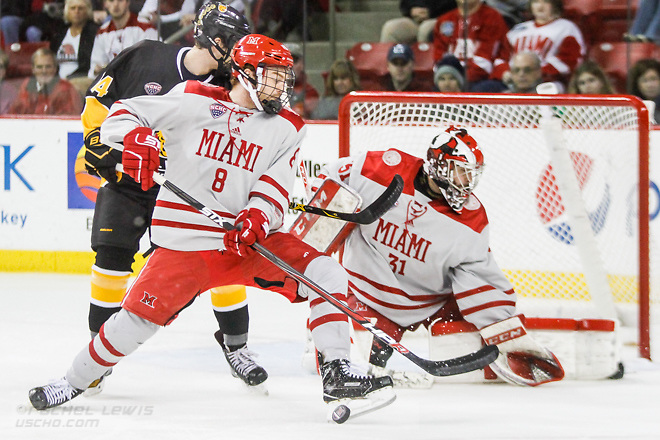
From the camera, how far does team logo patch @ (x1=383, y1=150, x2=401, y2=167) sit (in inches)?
121

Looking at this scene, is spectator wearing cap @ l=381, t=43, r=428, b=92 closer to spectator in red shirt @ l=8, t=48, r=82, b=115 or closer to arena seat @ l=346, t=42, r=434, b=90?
arena seat @ l=346, t=42, r=434, b=90

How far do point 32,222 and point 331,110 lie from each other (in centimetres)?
159

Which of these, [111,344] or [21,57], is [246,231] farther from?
[21,57]

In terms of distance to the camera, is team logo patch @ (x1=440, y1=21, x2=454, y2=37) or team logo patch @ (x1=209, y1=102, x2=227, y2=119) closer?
team logo patch @ (x1=209, y1=102, x2=227, y2=119)

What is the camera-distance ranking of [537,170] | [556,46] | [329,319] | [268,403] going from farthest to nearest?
1. [556,46]
2. [537,170]
3. [268,403]
4. [329,319]

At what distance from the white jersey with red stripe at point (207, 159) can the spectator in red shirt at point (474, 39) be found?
249cm

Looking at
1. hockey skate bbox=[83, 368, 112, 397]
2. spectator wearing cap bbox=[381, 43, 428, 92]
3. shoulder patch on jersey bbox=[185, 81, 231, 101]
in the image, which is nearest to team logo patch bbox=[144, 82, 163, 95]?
shoulder patch on jersey bbox=[185, 81, 231, 101]

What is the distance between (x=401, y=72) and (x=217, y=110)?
250cm

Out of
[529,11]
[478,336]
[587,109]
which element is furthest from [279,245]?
[529,11]

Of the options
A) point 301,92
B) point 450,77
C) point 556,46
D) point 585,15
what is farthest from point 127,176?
point 585,15

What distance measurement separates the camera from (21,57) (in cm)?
536

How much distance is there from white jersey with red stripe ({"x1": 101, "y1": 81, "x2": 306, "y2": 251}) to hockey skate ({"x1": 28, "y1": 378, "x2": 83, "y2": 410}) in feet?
1.49

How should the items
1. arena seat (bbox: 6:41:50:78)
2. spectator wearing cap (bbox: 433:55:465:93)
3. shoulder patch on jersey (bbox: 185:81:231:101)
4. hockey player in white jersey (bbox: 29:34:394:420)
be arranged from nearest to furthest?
hockey player in white jersey (bbox: 29:34:394:420) → shoulder patch on jersey (bbox: 185:81:231:101) → spectator wearing cap (bbox: 433:55:465:93) → arena seat (bbox: 6:41:50:78)

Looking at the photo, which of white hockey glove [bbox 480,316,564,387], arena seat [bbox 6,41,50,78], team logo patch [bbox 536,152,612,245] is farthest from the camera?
arena seat [bbox 6,41,50,78]
